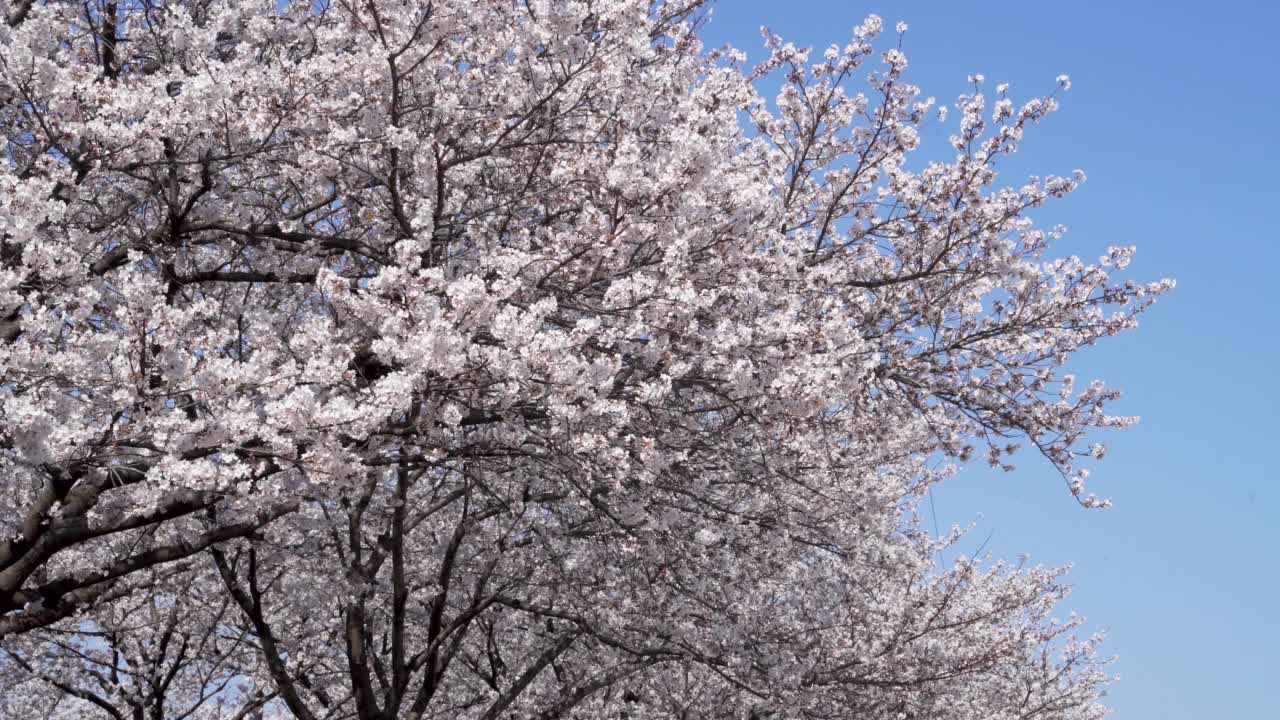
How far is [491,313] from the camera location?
293 inches

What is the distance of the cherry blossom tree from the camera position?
24.0ft

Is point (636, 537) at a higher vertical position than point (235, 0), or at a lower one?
lower

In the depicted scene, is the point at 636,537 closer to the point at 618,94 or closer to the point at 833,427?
the point at 833,427

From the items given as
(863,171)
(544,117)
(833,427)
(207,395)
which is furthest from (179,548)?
(863,171)

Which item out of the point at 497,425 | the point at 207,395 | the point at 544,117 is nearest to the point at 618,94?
the point at 544,117

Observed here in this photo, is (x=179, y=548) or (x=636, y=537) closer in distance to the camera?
(x=179, y=548)

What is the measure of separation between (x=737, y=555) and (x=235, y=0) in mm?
6397

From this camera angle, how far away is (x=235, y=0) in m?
9.66

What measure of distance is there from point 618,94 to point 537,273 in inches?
71.9

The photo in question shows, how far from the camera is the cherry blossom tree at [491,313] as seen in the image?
733cm

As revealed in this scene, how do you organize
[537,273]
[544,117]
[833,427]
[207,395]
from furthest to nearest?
1. [833,427]
2. [544,117]
3. [537,273]
4. [207,395]

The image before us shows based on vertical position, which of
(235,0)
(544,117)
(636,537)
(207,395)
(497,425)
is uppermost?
(235,0)

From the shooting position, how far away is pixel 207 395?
703 centimetres

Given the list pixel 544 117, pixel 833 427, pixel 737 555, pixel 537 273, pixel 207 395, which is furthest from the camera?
pixel 737 555
